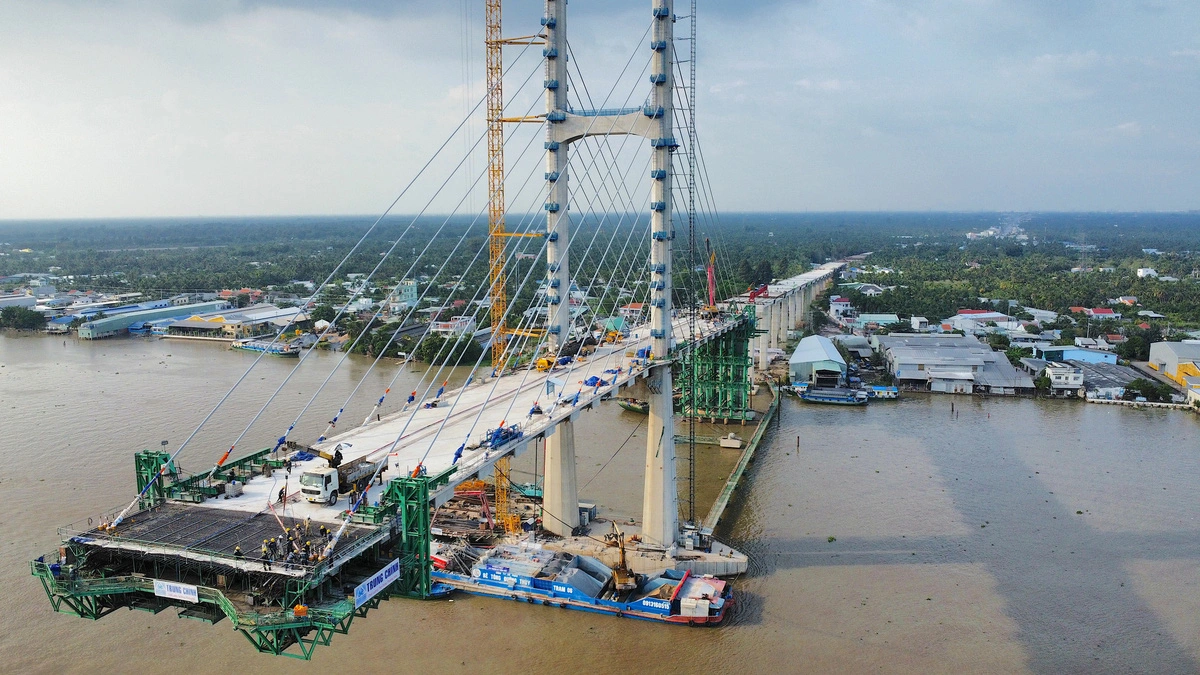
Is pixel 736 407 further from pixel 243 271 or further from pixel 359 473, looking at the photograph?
pixel 243 271

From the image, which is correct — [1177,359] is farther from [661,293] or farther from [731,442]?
[661,293]

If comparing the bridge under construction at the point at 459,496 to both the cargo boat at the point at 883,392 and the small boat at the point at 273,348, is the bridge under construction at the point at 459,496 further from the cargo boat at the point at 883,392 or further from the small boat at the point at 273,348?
the small boat at the point at 273,348

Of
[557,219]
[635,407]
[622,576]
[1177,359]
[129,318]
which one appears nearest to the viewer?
[622,576]

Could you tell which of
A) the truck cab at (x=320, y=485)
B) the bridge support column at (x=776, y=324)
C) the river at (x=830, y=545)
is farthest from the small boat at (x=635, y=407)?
the truck cab at (x=320, y=485)

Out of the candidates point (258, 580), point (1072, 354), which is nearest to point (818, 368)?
point (1072, 354)

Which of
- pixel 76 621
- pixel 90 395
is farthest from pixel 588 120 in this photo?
pixel 90 395

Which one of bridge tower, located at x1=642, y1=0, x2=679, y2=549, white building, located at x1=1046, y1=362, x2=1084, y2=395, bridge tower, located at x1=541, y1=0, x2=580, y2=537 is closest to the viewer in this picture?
bridge tower, located at x1=642, y1=0, x2=679, y2=549

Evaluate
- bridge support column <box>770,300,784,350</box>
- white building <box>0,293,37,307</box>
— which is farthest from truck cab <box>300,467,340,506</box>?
white building <box>0,293,37,307</box>

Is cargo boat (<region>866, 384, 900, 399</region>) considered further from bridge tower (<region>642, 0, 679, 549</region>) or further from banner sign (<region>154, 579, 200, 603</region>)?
banner sign (<region>154, 579, 200, 603</region>)
